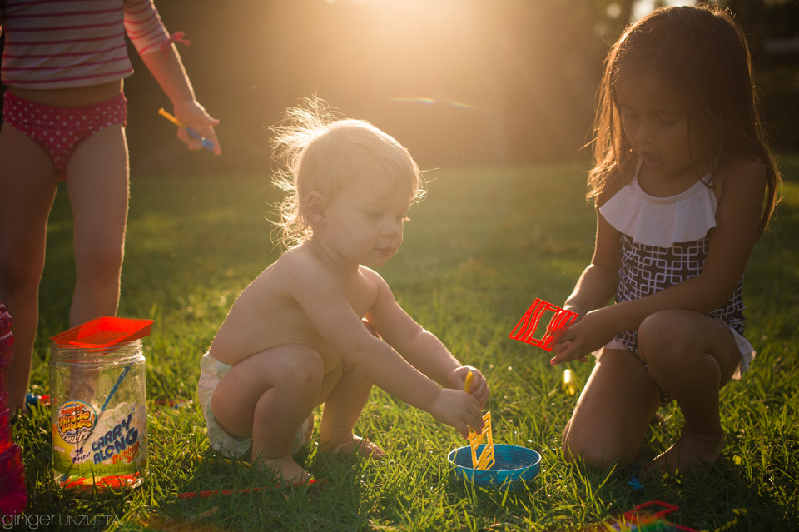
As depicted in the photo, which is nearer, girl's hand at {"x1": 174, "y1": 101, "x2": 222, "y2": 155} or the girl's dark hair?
the girl's dark hair

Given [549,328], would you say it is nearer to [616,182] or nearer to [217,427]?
[616,182]

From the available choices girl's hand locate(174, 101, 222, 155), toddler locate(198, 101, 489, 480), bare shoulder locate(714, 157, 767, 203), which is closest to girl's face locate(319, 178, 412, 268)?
toddler locate(198, 101, 489, 480)

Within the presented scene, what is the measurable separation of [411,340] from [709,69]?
1225 mm

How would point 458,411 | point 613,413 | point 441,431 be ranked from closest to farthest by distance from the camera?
1. point 458,411
2. point 613,413
3. point 441,431

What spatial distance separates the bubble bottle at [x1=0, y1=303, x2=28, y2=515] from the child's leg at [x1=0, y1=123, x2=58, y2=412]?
71 cm

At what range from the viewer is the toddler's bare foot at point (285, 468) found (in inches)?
78.8

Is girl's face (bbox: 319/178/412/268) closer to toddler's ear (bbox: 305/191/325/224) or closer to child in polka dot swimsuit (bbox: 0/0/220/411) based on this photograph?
toddler's ear (bbox: 305/191/325/224)

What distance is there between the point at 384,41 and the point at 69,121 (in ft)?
42.8

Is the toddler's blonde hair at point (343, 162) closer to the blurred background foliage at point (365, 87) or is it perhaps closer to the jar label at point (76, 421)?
the jar label at point (76, 421)

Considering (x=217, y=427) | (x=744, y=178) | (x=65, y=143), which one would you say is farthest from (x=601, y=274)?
(x=65, y=143)

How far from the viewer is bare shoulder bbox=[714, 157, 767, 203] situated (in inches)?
81.7

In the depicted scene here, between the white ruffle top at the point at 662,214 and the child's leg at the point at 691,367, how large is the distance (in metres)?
0.27

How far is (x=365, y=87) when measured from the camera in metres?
Answer: 13.3

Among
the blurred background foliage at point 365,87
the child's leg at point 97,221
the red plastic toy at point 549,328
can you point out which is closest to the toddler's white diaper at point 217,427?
the child's leg at point 97,221
